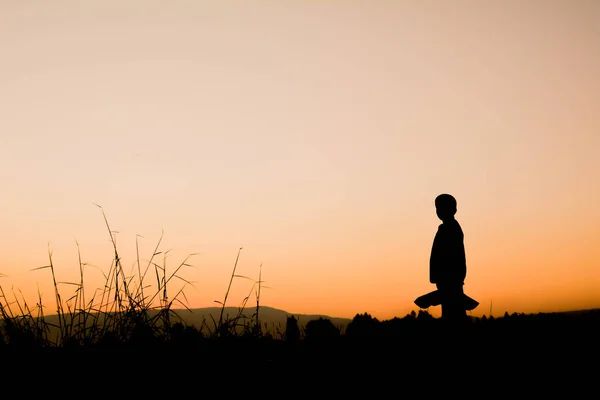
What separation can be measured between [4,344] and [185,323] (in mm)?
1659

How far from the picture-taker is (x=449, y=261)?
8305 mm

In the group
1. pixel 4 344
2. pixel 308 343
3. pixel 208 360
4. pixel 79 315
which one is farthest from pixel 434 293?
pixel 4 344

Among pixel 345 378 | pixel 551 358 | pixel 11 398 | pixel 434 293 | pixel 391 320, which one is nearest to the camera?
pixel 11 398

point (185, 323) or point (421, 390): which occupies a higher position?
point (185, 323)

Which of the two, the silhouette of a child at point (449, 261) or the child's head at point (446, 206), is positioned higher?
the child's head at point (446, 206)

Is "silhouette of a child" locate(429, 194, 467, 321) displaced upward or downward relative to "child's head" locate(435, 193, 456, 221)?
downward

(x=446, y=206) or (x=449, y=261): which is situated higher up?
(x=446, y=206)

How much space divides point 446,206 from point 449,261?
2.58 ft

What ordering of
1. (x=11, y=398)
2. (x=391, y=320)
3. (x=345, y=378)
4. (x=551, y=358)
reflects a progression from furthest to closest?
(x=391, y=320), (x=551, y=358), (x=345, y=378), (x=11, y=398)

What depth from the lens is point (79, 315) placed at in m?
5.77

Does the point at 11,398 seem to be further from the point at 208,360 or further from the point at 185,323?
the point at 185,323

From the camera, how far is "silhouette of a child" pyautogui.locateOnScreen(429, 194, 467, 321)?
27.0 ft

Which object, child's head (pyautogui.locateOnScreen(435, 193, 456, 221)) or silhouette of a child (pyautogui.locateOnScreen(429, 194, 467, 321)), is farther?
child's head (pyautogui.locateOnScreen(435, 193, 456, 221))

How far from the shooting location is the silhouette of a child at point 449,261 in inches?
324
